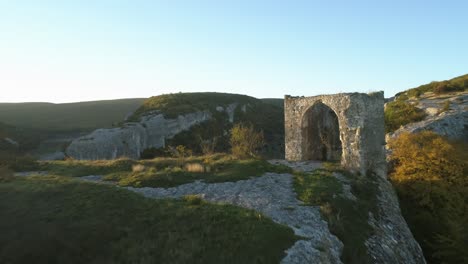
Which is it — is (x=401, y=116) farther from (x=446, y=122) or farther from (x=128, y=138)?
(x=128, y=138)

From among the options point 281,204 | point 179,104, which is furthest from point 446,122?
point 179,104

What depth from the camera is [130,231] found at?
11.5 m

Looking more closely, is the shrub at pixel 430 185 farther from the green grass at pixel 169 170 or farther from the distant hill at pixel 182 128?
the distant hill at pixel 182 128

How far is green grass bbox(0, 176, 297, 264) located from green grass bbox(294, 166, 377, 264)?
265cm

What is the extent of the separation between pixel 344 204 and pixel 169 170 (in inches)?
426

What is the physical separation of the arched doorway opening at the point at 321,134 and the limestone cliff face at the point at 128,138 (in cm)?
2727

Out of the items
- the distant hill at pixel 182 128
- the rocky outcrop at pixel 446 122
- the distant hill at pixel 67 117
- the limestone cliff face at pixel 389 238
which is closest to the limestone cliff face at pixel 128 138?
the distant hill at pixel 182 128

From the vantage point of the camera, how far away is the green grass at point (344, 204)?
42.0ft

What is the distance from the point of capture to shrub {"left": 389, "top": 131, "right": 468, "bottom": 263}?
20.7 m

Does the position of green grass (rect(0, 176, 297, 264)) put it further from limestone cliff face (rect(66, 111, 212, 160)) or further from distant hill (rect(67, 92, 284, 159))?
limestone cliff face (rect(66, 111, 212, 160))

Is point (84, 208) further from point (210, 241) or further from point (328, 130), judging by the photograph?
point (328, 130)

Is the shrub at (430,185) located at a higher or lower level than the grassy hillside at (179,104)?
lower

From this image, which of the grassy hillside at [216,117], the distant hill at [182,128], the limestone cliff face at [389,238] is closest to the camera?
the limestone cliff face at [389,238]

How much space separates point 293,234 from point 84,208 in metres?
7.68
